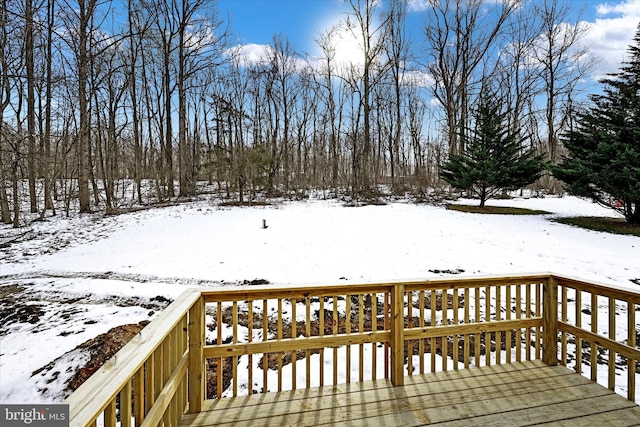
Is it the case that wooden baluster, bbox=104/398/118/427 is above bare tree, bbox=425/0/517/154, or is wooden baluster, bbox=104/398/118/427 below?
below

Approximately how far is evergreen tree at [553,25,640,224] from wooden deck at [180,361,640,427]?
29.7 ft

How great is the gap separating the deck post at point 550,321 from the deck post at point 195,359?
2852 mm

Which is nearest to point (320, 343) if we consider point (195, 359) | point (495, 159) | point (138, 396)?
point (195, 359)

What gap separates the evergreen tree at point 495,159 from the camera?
12.5 meters

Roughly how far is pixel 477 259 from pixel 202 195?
1605 centimetres

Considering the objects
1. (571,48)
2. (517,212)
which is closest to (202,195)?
(517,212)

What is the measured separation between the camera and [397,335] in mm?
2445

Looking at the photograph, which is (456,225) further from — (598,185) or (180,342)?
(180,342)

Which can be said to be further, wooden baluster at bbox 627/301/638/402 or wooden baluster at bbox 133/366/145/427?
wooden baluster at bbox 627/301/638/402

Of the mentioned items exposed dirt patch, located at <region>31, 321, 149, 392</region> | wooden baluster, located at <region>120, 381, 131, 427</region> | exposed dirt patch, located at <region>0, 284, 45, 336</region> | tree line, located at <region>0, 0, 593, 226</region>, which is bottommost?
exposed dirt patch, located at <region>31, 321, 149, 392</region>

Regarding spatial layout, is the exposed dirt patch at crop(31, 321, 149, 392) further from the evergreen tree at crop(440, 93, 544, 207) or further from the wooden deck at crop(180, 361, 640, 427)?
the evergreen tree at crop(440, 93, 544, 207)

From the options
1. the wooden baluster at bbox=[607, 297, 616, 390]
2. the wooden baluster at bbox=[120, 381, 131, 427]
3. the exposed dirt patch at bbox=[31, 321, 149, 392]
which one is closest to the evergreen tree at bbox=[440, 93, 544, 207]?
the wooden baluster at bbox=[607, 297, 616, 390]

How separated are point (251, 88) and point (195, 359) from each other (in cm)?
2200

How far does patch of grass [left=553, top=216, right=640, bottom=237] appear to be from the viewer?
868cm
